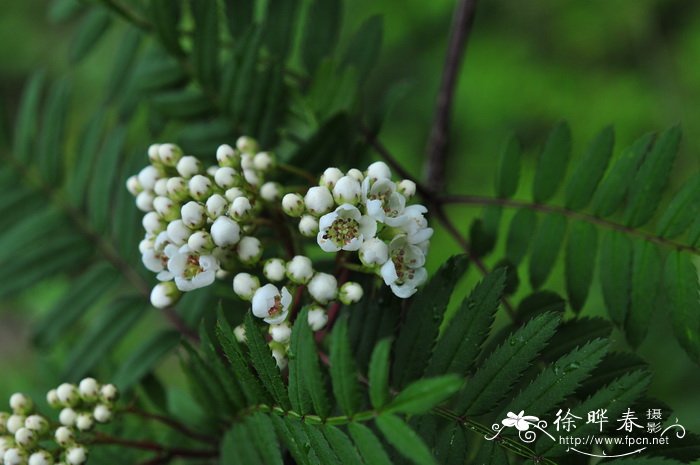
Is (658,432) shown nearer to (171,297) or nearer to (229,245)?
(229,245)

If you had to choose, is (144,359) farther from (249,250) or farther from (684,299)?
(684,299)

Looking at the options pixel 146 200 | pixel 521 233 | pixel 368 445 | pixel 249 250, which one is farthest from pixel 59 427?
pixel 521 233

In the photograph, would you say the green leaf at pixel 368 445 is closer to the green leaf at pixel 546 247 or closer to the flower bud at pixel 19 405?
the green leaf at pixel 546 247

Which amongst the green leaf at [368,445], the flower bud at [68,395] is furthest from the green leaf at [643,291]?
the flower bud at [68,395]

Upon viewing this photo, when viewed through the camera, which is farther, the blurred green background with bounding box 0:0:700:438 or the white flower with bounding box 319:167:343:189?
the blurred green background with bounding box 0:0:700:438

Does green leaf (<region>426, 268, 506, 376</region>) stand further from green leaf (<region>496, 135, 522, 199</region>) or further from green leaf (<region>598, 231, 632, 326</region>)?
green leaf (<region>496, 135, 522, 199</region>)

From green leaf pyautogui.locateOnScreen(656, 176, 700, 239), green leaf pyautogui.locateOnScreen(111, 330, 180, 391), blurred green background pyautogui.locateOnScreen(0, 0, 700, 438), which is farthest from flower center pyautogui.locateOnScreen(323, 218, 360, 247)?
blurred green background pyautogui.locateOnScreen(0, 0, 700, 438)
